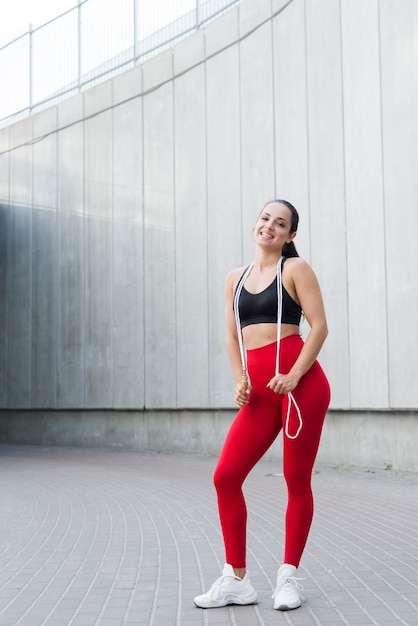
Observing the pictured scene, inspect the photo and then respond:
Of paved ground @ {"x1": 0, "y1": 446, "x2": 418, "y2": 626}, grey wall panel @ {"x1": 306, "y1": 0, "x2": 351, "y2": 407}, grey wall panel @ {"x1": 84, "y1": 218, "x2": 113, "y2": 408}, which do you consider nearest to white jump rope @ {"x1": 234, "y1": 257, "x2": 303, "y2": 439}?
paved ground @ {"x1": 0, "y1": 446, "x2": 418, "y2": 626}

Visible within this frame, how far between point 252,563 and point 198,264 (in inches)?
446

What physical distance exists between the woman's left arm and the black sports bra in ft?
0.18

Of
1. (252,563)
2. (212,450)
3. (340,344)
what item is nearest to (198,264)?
(212,450)

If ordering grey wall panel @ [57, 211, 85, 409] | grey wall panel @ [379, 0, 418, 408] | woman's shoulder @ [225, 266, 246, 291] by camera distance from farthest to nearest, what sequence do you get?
grey wall panel @ [57, 211, 85, 409] < grey wall panel @ [379, 0, 418, 408] < woman's shoulder @ [225, 266, 246, 291]

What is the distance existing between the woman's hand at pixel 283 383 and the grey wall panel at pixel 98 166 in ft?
50.2

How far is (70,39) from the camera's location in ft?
72.4

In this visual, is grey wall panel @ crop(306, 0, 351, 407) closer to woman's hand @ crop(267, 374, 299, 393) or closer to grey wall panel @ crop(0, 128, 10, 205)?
woman's hand @ crop(267, 374, 299, 393)

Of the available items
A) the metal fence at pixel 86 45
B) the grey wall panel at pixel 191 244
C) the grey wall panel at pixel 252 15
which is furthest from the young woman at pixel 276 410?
the metal fence at pixel 86 45

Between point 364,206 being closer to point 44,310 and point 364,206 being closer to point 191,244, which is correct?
point 191,244

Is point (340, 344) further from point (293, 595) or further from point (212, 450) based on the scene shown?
point (293, 595)

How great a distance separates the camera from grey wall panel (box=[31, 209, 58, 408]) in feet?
67.6

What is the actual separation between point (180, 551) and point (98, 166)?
14.5m

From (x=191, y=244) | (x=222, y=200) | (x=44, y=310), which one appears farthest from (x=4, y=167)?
(x=222, y=200)

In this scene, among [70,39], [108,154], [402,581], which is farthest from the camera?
[70,39]
